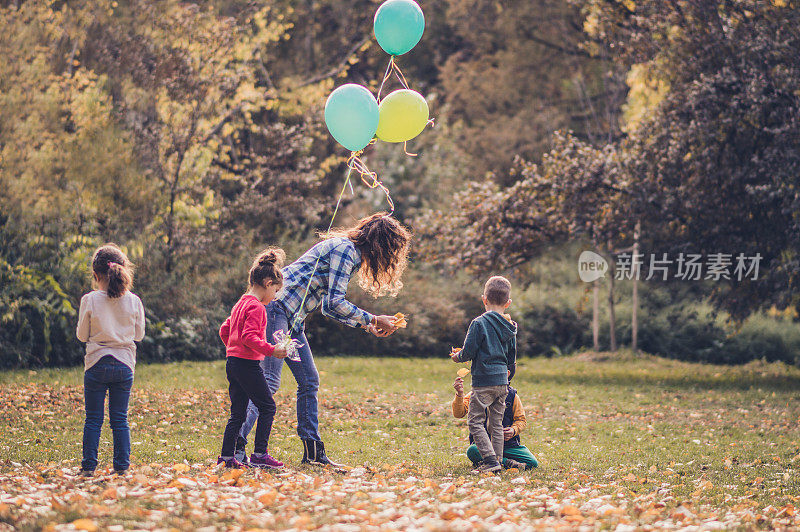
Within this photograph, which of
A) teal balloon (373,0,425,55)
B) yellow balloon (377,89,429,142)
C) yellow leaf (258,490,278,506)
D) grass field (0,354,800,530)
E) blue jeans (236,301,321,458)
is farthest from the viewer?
teal balloon (373,0,425,55)

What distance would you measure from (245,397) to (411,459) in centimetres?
207

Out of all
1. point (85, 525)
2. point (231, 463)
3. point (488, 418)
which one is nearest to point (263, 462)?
point (231, 463)

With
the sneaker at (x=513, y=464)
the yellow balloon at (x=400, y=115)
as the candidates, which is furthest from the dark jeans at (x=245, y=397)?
the yellow balloon at (x=400, y=115)

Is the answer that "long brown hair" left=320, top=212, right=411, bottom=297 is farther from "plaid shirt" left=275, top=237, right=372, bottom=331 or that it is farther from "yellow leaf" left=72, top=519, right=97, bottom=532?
"yellow leaf" left=72, top=519, right=97, bottom=532

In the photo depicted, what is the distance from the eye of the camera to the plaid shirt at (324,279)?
20.6 ft

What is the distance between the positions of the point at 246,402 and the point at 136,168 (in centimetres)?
1294

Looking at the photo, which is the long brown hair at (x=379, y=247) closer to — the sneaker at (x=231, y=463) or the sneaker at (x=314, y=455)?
the sneaker at (x=314, y=455)

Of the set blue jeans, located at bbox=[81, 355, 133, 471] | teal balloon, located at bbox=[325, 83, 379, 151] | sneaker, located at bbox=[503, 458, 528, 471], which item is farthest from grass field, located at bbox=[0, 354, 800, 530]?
teal balloon, located at bbox=[325, 83, 379, 151]

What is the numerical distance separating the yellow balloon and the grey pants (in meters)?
2.43

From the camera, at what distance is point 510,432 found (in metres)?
6.95

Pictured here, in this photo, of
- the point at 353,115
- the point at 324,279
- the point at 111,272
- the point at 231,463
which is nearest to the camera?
the point at 111,272

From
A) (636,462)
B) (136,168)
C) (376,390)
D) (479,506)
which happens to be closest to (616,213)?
(376,390)

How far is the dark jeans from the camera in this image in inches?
241

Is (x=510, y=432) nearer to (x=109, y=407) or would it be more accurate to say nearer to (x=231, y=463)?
(x=231, y=463)
